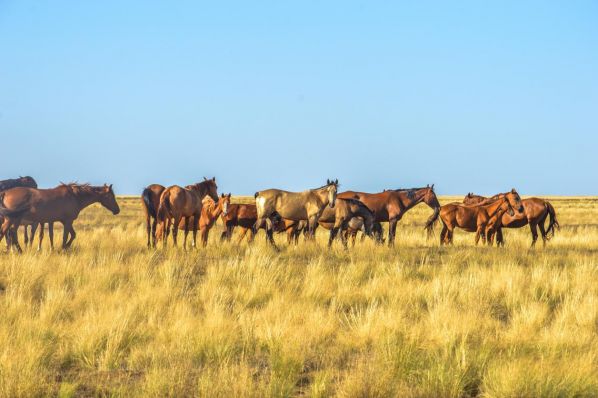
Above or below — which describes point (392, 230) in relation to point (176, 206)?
below

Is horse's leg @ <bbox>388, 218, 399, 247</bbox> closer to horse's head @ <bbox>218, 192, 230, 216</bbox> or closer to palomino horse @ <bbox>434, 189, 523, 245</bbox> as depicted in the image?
palomino horse @ <bbox>434, 189, 523, 245</bbox>

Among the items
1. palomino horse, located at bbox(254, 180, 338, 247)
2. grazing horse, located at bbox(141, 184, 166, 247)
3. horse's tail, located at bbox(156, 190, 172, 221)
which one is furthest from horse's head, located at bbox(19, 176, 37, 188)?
palomino horse, located at bbox(254, 180, 338, 247)

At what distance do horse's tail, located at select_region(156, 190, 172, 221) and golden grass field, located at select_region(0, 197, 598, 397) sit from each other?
436 centimetres

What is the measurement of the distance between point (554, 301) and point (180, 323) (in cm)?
638

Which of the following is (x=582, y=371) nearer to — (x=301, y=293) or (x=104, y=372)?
(x=104, y=372)

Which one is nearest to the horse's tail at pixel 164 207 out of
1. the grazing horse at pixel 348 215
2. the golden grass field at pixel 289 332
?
the golden grass field at pixel 289 332

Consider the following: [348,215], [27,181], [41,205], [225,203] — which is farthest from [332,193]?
[27,181]

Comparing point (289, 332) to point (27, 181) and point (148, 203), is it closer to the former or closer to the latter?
point (148, 203)

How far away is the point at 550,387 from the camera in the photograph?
20.2ft

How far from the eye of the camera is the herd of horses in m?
17.5

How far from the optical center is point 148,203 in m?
19.2

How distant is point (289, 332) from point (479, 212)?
13771 millimetres

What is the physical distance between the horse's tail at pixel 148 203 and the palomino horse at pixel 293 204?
9.63ft

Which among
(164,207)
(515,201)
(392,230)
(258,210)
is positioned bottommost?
(392,230)
